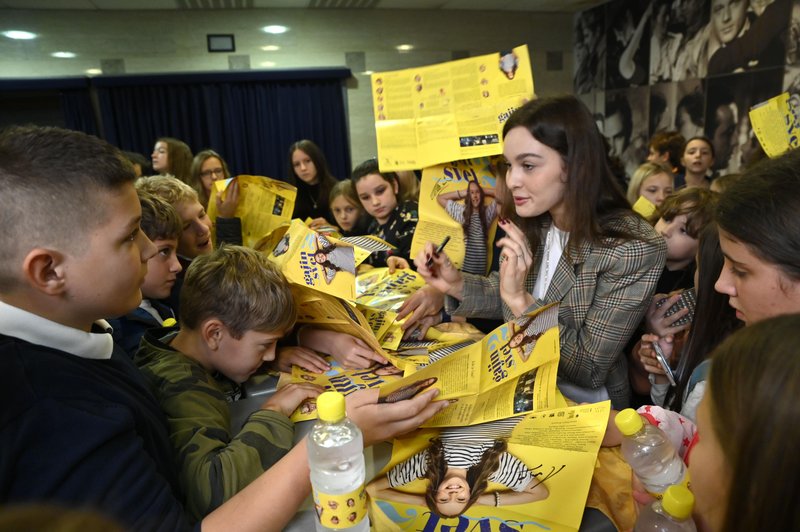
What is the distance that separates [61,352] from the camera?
70 centimetres

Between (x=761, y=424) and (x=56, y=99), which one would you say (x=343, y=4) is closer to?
(x=56, y=99)

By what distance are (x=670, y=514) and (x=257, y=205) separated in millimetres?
2161

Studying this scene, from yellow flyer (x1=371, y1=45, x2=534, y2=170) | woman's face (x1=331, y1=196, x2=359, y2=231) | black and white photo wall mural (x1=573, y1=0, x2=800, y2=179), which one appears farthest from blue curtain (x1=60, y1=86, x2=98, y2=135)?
black and white photo wall mural (x1=573, y1=0, x2=800, y2=179)

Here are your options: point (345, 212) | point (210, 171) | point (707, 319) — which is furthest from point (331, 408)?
point (210, 171)

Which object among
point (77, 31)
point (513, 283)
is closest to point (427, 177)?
point (513, 283)

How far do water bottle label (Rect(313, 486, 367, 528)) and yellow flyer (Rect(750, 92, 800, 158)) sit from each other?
67.0 inches

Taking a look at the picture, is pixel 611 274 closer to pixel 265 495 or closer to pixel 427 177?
pixel 427 177

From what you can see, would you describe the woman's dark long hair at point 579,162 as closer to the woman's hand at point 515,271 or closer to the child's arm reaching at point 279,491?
the woman's hand at point 515,271

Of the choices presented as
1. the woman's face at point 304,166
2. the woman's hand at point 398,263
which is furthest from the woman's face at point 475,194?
the woman's face at point 304,166

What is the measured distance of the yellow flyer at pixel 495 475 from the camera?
0.72 m

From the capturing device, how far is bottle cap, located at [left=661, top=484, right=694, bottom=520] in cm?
60

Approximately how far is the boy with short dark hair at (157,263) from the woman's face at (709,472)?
1.29m

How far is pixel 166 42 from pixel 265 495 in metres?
6.15

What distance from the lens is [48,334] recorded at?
70 cm
